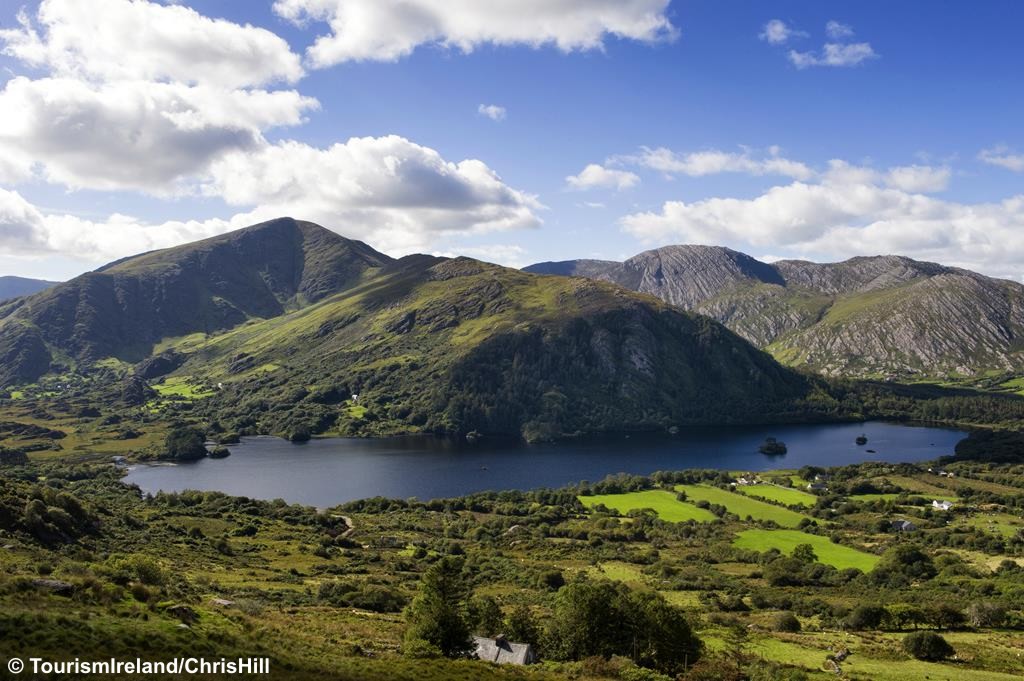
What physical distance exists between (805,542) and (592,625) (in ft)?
264

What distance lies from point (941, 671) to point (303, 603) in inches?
2224

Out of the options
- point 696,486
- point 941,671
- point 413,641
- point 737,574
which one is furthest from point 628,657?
point 696,486

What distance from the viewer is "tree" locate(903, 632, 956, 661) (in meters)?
59.8

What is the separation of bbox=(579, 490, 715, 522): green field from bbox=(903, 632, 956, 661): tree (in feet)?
262

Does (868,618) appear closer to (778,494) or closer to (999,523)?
(999,523)

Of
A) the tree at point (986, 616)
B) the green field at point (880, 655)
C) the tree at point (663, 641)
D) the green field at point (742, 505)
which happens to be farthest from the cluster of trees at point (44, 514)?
the green field at point (742, 505)

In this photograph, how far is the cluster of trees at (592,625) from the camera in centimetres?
5222

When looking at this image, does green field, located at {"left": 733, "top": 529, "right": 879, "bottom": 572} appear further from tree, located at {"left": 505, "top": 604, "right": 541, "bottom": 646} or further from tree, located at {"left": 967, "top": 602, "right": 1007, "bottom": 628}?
tree, located at {"left": 505, "top": 604, "right": 541, "bottom": 646}

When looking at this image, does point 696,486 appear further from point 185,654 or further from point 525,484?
point 185,654

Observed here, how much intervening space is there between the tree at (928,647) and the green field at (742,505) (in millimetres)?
77723

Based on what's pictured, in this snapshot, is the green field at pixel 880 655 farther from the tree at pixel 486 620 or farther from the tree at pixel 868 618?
the tree at pixel 486 620

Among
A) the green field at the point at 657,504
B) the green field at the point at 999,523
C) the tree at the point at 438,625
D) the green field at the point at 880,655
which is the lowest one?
the green field at the point at 657,504

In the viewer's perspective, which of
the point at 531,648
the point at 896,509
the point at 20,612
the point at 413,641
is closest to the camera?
the point at 20,612

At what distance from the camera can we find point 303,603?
6700cm
